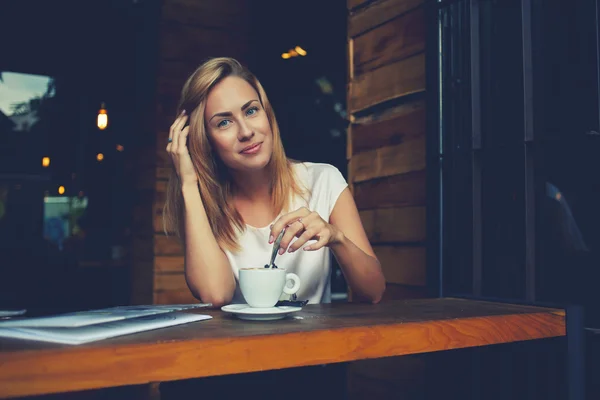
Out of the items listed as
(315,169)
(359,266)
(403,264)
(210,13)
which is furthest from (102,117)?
(359,266)

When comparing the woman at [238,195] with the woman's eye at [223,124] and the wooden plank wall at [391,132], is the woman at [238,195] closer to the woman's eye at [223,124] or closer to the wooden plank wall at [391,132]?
the woman's eye at [223,124]

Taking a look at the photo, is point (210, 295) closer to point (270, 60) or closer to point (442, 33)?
point (442, 33)

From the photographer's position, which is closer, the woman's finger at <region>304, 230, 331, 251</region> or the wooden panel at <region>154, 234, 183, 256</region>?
the woman's finger at <region>304, 230, 331, 251</region>

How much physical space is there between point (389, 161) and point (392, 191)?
0.12m

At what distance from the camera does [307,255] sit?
180 centimetres

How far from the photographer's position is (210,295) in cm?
160

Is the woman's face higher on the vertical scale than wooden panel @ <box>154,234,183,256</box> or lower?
higher

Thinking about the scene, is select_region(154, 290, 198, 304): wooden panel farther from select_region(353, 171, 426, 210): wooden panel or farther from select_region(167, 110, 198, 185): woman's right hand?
select_region(167, 110, 198, 185): woman's right hand

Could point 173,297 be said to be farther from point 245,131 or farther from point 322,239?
point 322,239

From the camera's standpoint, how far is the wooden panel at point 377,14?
2.20 metres

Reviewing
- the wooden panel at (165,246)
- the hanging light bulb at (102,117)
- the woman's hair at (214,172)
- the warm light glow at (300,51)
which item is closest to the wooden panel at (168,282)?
the wooden panel at (165,246)

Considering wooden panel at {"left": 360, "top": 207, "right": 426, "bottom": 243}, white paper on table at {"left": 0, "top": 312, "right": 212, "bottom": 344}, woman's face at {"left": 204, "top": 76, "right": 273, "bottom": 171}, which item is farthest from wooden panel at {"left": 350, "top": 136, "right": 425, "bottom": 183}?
white paper on table at {"left": 0, "top": 312, "right": 212, "bottom": 344}

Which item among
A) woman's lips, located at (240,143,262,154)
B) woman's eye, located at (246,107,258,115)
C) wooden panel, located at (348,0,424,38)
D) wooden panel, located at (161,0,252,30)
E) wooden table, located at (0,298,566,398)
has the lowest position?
wooden table, located at (0,298,566,398)

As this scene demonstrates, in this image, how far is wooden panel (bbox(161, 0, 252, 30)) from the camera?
393 cm
